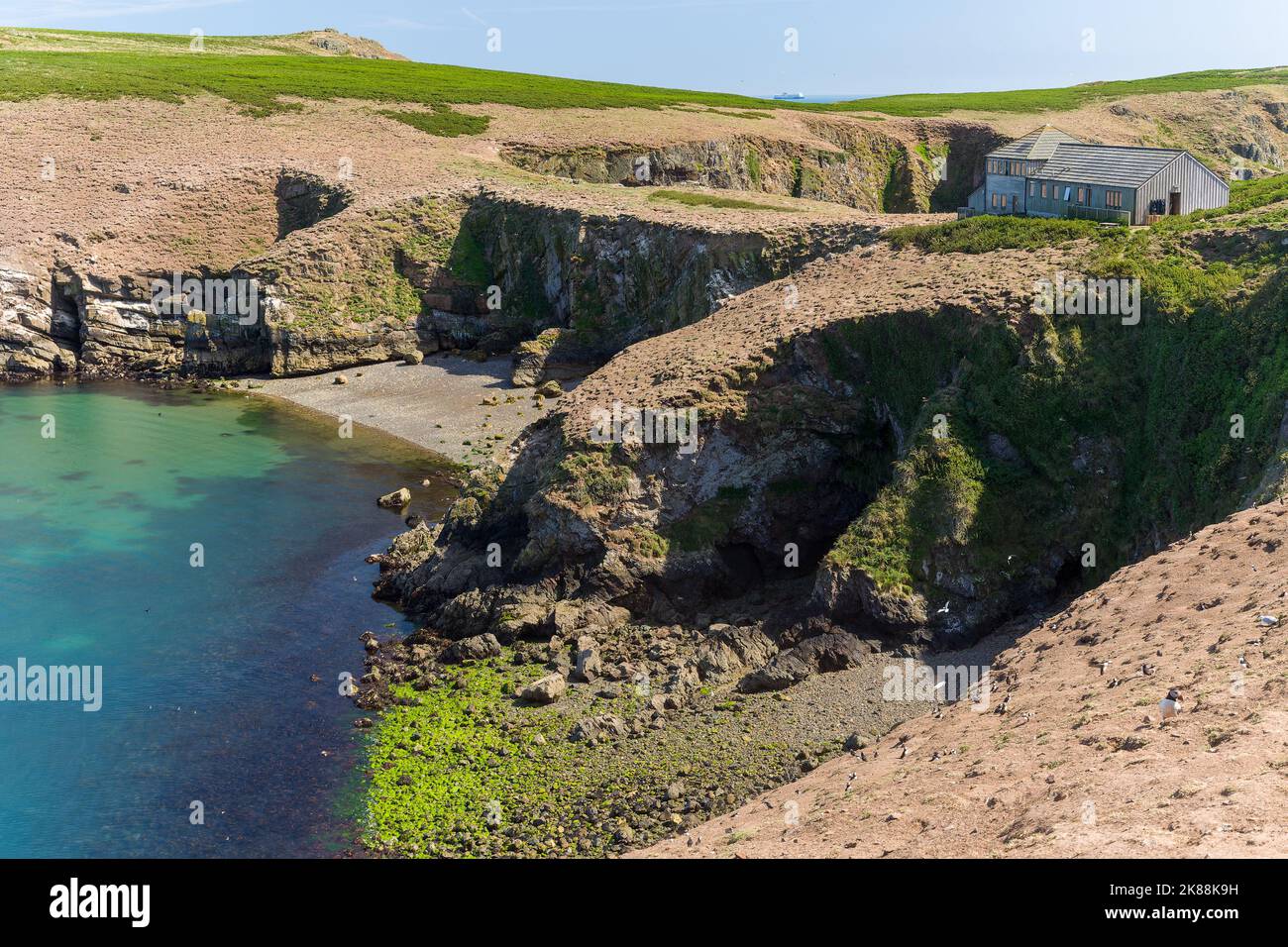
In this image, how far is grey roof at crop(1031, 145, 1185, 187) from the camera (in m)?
52.3

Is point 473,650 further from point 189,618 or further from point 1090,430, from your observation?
point 1090,430

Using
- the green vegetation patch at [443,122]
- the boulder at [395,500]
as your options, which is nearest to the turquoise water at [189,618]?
the boulder at [395,500]

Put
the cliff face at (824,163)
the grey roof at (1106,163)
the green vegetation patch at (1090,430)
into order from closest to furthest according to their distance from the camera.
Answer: the green vegetation patch at (1090,430), the grey roof at (1106,163), the cliff face at (824,163)

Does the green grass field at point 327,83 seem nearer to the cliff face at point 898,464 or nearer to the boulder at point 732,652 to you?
the cliff face at point 898,464

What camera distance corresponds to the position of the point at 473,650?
39.2 meters

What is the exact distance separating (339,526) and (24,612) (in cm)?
1342

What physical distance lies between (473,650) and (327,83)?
91161 mm

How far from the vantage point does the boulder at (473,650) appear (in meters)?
39.1

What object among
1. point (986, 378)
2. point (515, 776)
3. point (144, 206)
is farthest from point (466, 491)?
point (144, 206)

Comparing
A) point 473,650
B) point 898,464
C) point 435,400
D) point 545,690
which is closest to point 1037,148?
point 898,464

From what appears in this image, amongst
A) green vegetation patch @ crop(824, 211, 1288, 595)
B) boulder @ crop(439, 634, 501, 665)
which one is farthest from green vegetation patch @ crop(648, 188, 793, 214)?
boulder @ crop(439, 634, 501, 665)

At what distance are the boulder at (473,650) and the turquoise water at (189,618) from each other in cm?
309

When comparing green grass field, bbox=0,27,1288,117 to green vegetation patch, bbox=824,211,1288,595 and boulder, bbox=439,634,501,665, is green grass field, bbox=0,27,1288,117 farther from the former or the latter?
green vegetation patch, bbox=824,211,1288,595

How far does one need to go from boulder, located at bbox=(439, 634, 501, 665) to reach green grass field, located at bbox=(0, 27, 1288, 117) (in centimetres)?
7860
